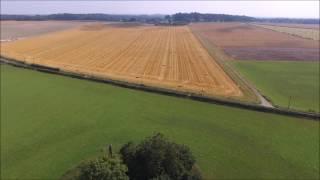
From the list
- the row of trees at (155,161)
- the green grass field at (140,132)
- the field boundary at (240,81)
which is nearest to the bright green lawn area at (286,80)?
the field boundary at (240,81)

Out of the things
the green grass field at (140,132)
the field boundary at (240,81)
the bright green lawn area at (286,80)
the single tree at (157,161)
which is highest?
the single tree at (157,161)

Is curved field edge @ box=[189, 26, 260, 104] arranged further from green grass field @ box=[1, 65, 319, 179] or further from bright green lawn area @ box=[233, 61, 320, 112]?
green grass field @ box=[1, 65, 319, 179]

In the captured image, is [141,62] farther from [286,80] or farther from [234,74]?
[286,80]

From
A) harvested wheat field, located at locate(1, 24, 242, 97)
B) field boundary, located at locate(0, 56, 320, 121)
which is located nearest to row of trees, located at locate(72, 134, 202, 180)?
field boundary, located at locate(0, 56, 320, 121)

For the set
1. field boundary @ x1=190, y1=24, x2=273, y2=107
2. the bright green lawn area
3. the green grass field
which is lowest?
the green grass field

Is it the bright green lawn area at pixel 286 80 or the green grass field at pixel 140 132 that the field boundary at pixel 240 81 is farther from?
the green grass field at pixel 140 132

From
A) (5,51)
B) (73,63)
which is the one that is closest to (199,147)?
(73,63)

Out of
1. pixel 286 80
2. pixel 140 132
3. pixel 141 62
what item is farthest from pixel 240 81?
pixel 140 132

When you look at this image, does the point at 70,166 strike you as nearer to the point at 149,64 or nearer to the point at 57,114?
the point at 57,114
